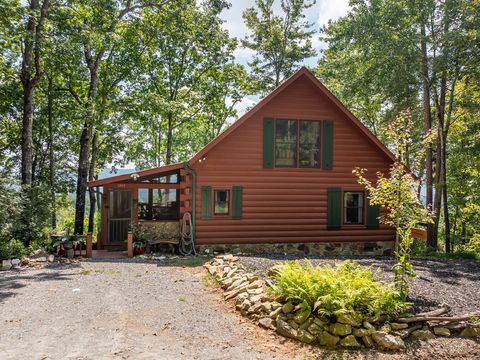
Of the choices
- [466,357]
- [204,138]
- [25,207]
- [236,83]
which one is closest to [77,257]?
[25,207]

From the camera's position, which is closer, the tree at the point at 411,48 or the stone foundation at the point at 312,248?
the stone foundation at the point at 312,248

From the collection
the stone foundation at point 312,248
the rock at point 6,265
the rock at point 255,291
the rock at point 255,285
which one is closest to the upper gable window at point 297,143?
the stone foundation at point 312,248

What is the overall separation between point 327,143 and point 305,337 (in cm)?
990

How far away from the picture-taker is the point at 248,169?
544 inches

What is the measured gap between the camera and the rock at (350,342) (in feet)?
18.2

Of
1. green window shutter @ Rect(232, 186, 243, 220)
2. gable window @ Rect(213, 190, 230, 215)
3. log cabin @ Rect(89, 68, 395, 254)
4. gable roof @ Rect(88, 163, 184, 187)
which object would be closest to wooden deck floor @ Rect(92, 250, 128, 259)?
log cabin @ Rect(89, 68, 395, 254)

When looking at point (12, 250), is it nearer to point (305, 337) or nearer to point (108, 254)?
point (108, 254)

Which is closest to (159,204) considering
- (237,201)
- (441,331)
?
(237,201)

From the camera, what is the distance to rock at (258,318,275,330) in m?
6.11

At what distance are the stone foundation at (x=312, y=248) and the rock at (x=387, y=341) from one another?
7655 millimetres

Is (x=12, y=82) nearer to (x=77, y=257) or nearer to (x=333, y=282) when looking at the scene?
(x=77, y=257)

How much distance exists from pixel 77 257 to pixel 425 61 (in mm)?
16215

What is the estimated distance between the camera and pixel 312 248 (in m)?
14.3

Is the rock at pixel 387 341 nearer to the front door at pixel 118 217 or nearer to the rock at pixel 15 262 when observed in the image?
the rock at pixel 15 262
